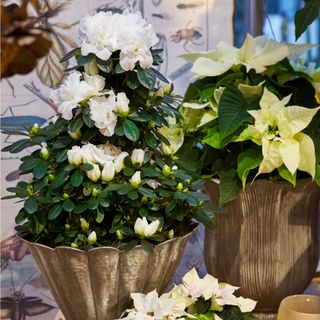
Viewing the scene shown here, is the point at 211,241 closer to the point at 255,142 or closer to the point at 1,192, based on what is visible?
the point at 255,142

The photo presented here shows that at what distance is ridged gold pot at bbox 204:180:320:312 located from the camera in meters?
1.14

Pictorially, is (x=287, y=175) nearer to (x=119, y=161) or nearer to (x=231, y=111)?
(x=231, y=111)

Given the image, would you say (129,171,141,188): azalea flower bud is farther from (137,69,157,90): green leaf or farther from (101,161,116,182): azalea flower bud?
(137,69,157,90): green leaf

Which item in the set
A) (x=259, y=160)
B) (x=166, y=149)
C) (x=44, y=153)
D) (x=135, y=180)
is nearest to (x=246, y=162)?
(x=259, y=160)

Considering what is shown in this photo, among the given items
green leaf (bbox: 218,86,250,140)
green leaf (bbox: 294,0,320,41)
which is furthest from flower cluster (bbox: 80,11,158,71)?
green leaf (bbox: 294,0,320,41)

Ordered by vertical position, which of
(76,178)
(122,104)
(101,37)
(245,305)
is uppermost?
(101,37)

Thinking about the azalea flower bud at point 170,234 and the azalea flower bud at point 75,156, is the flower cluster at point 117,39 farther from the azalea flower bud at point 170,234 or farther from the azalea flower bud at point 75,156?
the azalea flower bud at point 170,234

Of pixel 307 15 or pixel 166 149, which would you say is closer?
pixel 166 149

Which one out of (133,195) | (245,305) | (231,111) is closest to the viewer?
(133,195)

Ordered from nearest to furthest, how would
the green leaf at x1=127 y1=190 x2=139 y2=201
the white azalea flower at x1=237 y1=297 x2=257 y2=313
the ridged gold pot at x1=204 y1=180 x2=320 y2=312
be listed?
the green leaf at x1=127 y1=190 x2=139 y2=201 < the white azalea flower at x1=237 y1=297 x2=257 y2=313 < the ridged gold pot at x1=204 y1=180 x2=320 y2=312

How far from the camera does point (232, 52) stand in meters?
1.25

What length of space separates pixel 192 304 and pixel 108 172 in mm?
261

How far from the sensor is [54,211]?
936mm

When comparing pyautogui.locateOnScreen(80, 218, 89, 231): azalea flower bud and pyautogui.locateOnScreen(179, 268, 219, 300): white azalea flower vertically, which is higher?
pyautogui.locateOnScreen(80, 218, 89, 231): azalea flower bud
